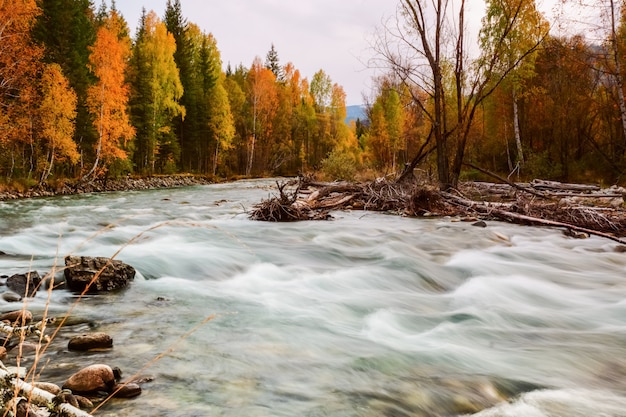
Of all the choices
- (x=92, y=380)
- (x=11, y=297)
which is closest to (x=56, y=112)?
(x=11, y=297)

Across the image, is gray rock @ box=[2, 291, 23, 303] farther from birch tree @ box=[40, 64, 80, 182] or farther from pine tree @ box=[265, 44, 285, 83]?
pine tree @ box=[265, 44, 285, 83]

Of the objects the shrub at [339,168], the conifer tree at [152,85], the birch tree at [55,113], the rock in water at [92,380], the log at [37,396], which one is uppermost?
the conifer tree at [152,85]

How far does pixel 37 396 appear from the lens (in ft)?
5.32

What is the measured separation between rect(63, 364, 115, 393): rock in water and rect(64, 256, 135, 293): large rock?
7.35 ft

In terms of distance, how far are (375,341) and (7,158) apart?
22.1 m

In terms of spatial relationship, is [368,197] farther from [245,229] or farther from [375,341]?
[375,341]

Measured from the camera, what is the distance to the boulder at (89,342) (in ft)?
9.91

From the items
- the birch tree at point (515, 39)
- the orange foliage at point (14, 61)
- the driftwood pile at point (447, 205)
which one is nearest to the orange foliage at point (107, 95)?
the orange foliage at point (14, 61)

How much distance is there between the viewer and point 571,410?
2566 millimetres

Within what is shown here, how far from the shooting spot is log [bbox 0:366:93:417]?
4.92 feet

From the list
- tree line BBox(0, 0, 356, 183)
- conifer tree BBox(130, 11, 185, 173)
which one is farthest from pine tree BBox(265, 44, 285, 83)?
conifer tree BBox(130, 11, 185, 173)

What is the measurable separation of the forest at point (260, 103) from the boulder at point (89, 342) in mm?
8581

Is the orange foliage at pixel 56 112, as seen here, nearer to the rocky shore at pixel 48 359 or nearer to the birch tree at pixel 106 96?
the birch tree at pixel 106 96

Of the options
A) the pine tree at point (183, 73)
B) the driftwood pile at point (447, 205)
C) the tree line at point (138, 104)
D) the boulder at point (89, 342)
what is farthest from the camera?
the pine tree at point (183, 73)
